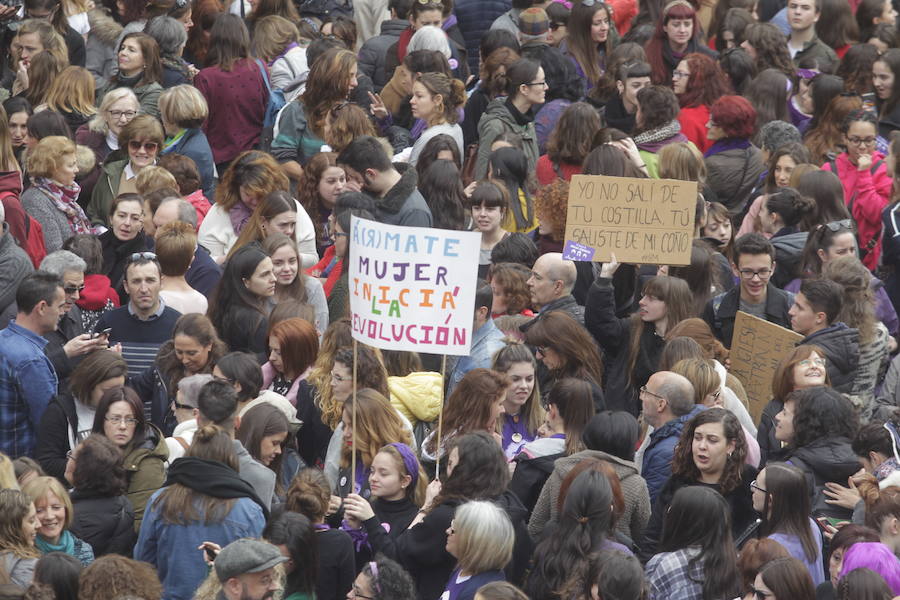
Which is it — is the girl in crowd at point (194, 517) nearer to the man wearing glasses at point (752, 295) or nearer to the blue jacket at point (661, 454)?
the blue jacket at point (661, 454)

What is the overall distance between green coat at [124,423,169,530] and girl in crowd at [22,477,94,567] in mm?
550

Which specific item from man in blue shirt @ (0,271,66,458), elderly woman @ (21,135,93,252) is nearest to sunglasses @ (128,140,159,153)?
elderly woman @ (21,135,93,252)

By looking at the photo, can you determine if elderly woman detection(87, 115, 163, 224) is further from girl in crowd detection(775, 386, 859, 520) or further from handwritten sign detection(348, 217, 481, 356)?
girl in crowd detection(775, 386, 859, 520)

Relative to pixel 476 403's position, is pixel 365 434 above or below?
below

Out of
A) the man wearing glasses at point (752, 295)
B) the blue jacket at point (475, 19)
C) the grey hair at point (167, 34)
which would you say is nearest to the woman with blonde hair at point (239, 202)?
the man wearing glasses at point (752, 295)

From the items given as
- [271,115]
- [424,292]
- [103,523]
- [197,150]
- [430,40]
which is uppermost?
[430,40]

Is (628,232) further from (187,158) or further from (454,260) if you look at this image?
(187,158)

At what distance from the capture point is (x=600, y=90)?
1571 cm

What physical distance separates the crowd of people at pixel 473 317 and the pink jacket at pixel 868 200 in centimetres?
3

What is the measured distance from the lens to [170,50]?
1552 cm

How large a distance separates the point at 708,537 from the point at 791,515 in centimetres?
45

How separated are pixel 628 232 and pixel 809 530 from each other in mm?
3629

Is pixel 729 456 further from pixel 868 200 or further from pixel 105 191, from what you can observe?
pixel 105 191

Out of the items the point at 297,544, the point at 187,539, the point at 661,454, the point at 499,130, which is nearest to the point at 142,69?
the point at 499,130
